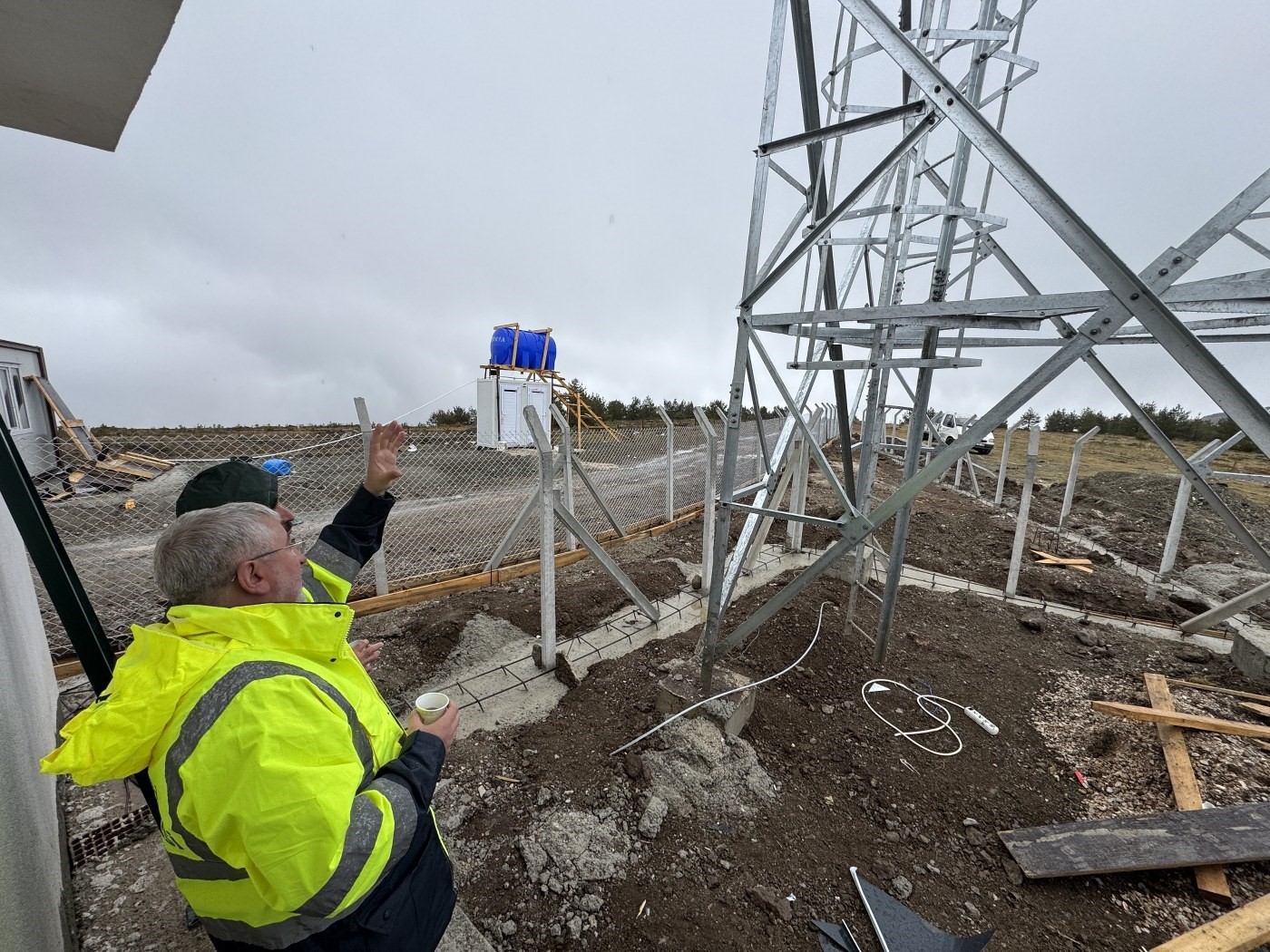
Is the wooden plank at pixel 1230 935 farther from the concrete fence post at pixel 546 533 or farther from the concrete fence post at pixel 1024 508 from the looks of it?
the concrete fence post at pixel 1024 508

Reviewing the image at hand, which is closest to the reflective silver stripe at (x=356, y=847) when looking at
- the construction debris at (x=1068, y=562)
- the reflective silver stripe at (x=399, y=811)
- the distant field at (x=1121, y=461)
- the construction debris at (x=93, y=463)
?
the reflective silver stripe at (x=399, y=811)

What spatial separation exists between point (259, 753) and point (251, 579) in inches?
19.8

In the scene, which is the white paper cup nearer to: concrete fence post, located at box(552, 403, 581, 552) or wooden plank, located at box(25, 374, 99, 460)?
concrete fence post, located at box(552, 403, 581, 552)

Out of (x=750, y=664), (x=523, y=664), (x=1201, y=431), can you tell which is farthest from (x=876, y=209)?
(x=1201, y=431)

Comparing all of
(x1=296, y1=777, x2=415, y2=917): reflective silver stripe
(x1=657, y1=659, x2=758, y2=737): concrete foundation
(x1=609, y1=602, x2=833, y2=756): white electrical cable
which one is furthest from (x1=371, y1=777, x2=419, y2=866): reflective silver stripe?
(x1=657, y1=659, x2=758, y2=737): concrete foundation

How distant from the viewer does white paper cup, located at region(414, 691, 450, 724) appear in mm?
1684

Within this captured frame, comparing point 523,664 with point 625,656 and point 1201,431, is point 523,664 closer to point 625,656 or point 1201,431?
point 625,656

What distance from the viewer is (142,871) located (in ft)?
8.07

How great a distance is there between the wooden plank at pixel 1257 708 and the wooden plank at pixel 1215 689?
9 centimetres

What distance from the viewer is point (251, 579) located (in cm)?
133

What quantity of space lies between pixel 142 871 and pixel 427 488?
1049 cm

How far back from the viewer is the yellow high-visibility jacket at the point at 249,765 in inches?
40.8

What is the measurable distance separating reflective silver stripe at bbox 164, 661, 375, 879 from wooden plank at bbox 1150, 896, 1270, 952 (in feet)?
11.1

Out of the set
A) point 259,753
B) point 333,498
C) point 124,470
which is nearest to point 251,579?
point 259,753
